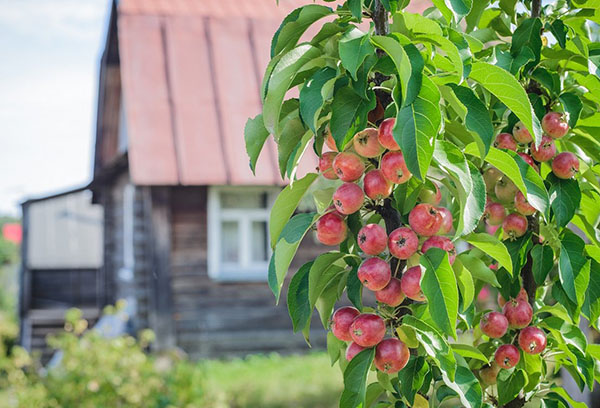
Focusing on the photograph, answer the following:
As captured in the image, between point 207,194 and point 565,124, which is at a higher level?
point 565,124

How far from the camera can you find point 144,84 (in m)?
→ 8.43

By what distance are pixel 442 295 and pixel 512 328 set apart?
1.42ft

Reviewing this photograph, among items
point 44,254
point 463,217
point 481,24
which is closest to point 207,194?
point 481,24

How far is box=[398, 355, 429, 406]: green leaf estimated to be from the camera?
1263mm

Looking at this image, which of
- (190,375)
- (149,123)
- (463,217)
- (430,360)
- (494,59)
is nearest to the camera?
(463,217)

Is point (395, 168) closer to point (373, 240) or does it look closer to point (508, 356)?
point (373, 240)

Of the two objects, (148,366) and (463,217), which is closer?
(463,217)

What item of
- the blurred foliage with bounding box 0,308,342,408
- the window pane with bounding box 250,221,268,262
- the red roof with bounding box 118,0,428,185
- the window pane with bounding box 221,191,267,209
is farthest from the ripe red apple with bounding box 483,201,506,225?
the window pane with bounding box 250,221,268,262

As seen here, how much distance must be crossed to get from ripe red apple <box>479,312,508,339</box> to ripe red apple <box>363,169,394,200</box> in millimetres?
383

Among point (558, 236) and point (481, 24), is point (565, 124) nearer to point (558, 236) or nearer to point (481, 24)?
point (558, 236)

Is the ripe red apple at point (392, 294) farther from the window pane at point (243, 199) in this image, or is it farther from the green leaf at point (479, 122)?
the window pane at point (243, 199)

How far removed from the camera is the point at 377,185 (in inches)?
49.8

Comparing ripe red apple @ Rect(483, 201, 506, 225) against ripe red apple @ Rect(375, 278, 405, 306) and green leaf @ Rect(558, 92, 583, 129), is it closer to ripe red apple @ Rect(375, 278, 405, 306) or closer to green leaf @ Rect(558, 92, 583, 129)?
green leaf @ Rect(558, 92, 583, 129)

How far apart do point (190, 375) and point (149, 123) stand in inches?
135
